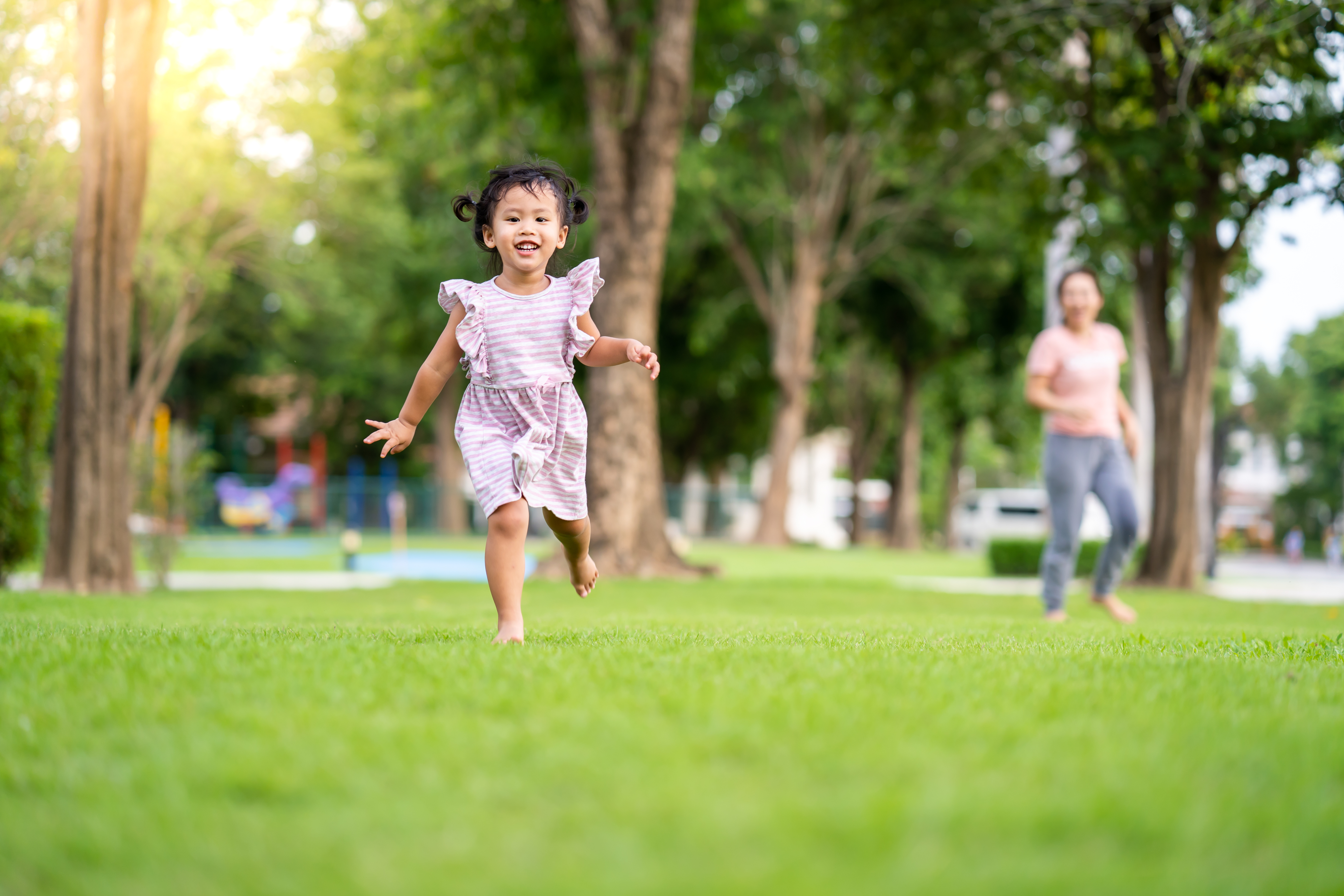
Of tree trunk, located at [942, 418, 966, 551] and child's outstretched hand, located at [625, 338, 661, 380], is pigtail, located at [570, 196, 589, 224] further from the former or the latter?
tree trunk, located at [942, 418, 966, 551]

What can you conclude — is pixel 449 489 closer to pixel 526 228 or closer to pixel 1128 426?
pixel 1128 426

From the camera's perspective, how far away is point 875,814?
8.43 ft

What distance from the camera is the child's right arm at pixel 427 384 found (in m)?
5.81

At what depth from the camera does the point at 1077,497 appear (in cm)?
1009

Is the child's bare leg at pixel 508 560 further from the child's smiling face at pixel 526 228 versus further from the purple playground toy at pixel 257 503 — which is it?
the purple playground toy at pixel 257 503

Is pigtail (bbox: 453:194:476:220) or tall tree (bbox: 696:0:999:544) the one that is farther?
tall tree (bbox: 696:0:999:544)

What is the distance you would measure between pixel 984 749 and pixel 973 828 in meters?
0.64

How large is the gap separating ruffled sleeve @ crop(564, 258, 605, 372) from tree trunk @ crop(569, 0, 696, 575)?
982 centimetres

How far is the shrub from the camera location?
12.5m

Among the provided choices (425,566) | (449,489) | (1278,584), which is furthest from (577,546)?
(449,489)

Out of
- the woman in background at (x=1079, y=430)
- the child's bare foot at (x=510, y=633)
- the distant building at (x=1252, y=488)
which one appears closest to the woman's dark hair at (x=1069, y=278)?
the woman in background at (x=1079, y=430)

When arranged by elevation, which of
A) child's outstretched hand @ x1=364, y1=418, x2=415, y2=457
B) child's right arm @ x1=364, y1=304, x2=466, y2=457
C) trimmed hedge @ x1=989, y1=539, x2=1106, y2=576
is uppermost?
child's right arm @ x1=364, y1=304, x2=466, y2=457

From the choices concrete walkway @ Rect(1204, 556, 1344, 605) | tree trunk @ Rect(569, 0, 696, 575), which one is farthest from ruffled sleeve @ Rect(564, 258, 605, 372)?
concrete walkway @ Rect(1204, 556, 1344, 605)

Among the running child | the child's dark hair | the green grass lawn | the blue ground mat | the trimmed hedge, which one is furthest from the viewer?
the trimmed hedge
